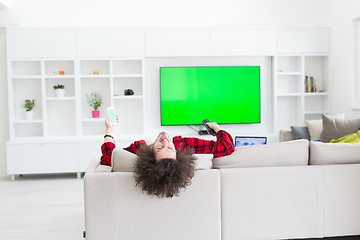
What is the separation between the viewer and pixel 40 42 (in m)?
5.64

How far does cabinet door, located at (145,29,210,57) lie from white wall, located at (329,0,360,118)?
1882 mm

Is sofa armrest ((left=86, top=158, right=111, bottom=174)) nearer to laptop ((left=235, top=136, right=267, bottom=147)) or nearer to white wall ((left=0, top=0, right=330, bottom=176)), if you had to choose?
laptop ((left=235, top=136, right=267, bottom=147))

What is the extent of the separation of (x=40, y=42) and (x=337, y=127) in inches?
158

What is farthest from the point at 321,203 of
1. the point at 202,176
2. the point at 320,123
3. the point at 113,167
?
the point at 320,123

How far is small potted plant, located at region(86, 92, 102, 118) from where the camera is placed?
229 inches

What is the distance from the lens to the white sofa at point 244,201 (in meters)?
2.52

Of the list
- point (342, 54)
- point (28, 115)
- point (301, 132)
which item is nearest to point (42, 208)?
point (28, 115)

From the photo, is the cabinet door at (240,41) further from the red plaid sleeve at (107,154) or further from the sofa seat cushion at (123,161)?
the sofa seat cushion at (123,161)

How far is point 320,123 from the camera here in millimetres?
5121

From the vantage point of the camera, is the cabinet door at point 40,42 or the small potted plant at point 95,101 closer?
the cabinet door at point 40,42

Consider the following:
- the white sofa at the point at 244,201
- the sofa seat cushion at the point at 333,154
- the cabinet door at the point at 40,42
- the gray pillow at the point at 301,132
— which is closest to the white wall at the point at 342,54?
the gray pillow at the point at 301,132

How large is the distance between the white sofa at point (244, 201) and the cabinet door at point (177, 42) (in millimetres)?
3308

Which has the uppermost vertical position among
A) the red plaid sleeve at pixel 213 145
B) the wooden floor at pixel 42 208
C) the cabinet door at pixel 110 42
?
the cabinet door at pixel 110 42

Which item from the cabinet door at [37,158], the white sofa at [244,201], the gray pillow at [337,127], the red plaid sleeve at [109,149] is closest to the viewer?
the white sofa at [244,201]
